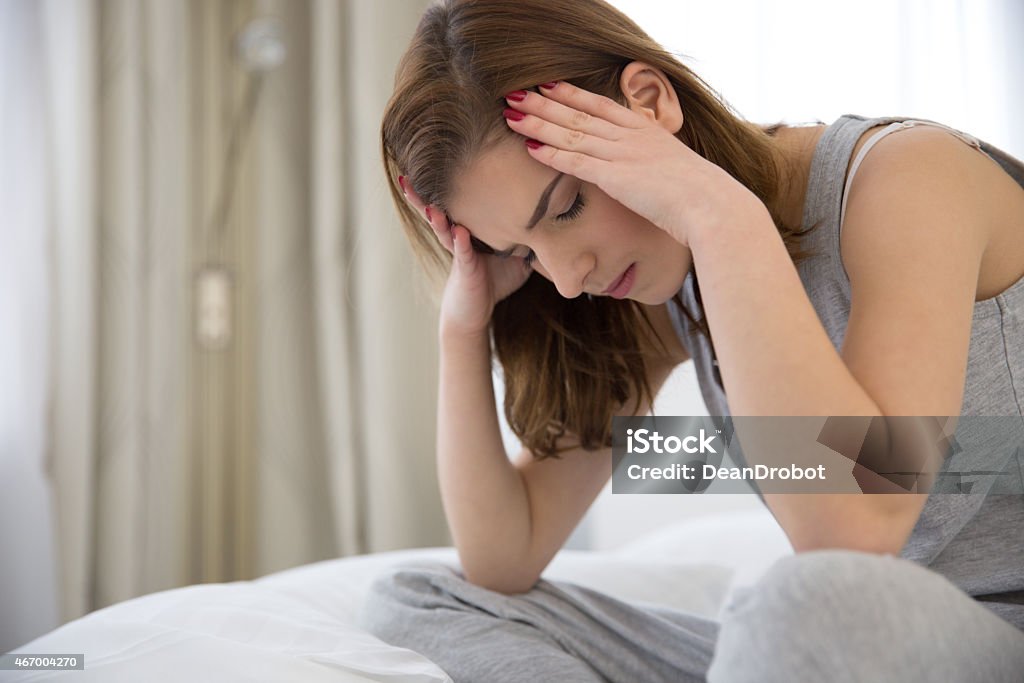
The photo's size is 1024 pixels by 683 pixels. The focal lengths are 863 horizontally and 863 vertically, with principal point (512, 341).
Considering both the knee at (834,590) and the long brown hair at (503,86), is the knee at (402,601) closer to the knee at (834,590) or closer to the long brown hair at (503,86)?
the long brown hair at (503,86)

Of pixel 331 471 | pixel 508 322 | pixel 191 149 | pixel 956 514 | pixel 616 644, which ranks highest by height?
pixel 191 149

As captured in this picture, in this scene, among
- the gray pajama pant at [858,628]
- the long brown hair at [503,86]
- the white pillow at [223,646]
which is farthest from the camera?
the long brown hair at [503,86]

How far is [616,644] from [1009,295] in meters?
0.56

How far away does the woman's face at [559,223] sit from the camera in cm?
89

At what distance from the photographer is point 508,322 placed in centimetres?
119

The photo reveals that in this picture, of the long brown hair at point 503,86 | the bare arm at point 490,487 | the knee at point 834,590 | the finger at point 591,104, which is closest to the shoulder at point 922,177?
the long brown hair at point 503,86

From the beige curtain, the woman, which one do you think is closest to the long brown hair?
the woman

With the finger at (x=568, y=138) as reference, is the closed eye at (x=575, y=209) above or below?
below

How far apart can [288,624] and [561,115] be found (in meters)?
0.62


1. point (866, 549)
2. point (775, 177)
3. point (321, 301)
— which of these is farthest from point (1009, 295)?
point (321, 301)

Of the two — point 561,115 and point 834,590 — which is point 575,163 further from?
point 834,590

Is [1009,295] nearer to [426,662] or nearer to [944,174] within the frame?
[944,174]

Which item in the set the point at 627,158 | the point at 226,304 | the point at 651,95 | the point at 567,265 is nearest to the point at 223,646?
the point at 567,265

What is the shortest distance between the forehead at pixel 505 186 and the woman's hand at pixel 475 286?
0.13m
